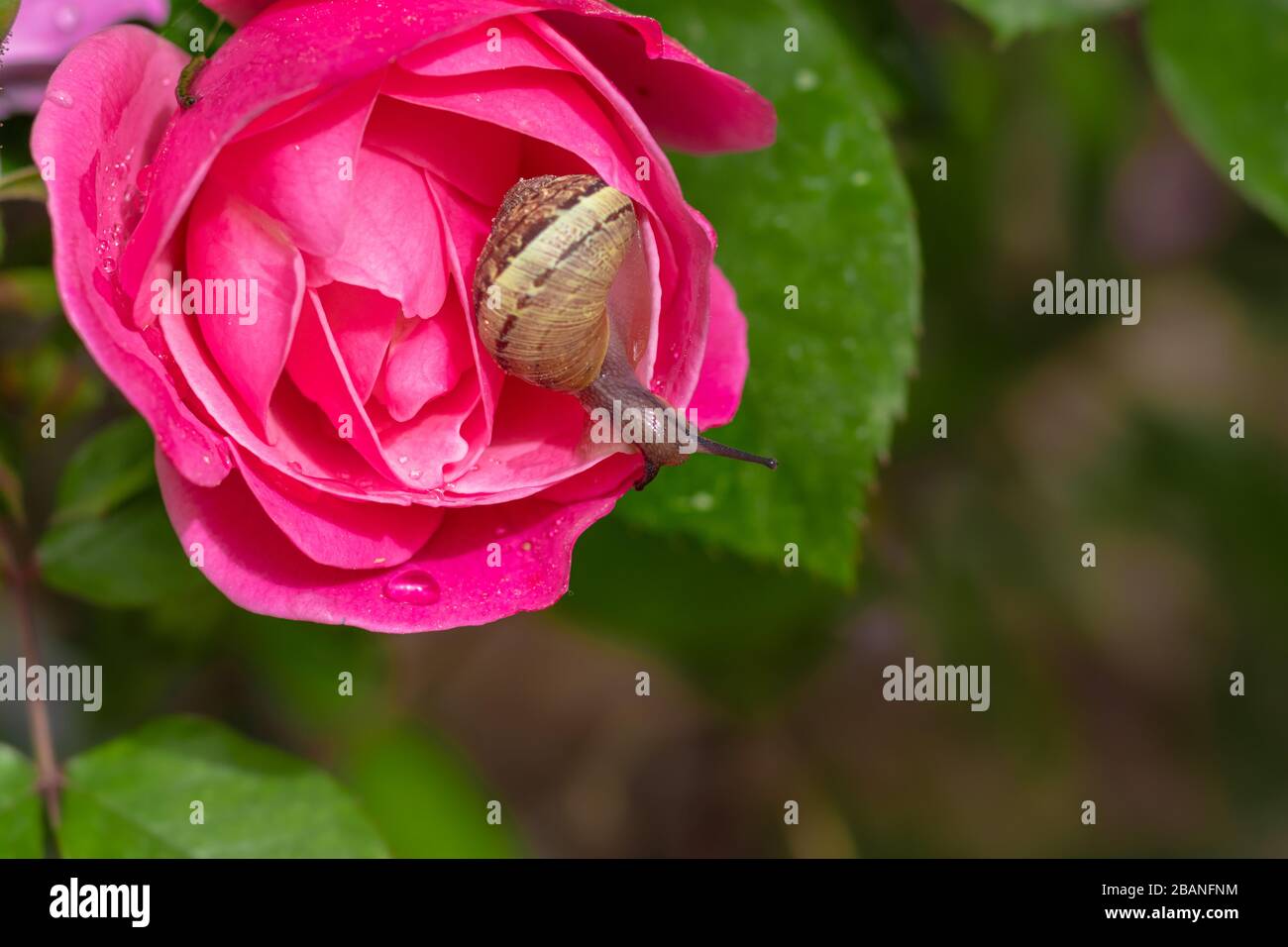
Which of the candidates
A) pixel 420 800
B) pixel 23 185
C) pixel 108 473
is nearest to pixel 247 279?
pixel 23 185

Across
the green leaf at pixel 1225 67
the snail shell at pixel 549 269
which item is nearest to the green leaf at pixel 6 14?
the snail shell at pixel 549 269

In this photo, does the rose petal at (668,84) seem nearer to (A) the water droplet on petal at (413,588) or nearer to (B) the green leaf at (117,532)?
(A) the water droplet on petal at (413,588)

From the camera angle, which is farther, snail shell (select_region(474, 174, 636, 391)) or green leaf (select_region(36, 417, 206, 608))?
green leaf (select_region(36, 417, 206, 608))

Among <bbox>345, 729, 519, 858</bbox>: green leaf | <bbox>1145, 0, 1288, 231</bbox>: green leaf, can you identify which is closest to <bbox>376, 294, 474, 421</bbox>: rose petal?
<bbox>1145, 0, 1288, 231</bbox>: green leaf

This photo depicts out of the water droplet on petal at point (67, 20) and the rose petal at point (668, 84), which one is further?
the water droplet on petal at point (67, 20)

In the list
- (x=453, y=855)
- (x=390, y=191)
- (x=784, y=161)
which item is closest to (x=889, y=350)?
(x=784, y=161)

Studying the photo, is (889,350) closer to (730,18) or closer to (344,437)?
(730,18)

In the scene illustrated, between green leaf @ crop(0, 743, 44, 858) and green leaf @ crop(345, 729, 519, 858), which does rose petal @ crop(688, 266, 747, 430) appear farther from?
green leaf @ crop(345, 729, 519, 858)
